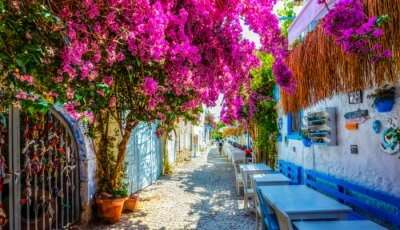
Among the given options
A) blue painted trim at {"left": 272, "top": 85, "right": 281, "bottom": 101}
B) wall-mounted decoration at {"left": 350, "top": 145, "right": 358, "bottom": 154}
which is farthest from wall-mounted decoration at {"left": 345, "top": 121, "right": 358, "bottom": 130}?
blue painted trim at {"left": 272, "top": 85, "right": 281, "bottom": 101}

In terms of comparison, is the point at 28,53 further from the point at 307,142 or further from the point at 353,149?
the point at 307,142

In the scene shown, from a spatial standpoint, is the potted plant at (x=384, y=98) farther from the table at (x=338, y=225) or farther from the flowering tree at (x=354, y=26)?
the table at (x=338, y=225)

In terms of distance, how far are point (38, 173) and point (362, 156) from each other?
526 centimetres

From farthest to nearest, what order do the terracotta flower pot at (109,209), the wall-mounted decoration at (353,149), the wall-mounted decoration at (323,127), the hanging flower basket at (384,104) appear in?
the terracotta flower pot at (109,209) < the wall-mounted decoration at (323,127) < the wall-mounted decoration at (353,149) < the hanging flower basket at (384,104)

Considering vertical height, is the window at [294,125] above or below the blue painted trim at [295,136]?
above

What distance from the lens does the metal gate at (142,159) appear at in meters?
9.59

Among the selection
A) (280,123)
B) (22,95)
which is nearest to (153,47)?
(22,95)

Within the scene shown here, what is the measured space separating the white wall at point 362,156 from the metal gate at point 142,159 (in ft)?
17.7

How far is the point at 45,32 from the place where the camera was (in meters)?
2.64

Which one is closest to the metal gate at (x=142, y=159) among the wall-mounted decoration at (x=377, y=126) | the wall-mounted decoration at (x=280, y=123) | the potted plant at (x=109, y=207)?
the potted plant at (x=109, y=207)

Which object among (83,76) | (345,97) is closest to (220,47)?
(83,76)

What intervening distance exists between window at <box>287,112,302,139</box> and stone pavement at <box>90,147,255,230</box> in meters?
2.19

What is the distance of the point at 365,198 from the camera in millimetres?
4094

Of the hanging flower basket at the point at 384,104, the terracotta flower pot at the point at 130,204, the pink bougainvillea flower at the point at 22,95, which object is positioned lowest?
the terracotta flower pot at the point at 130,204
